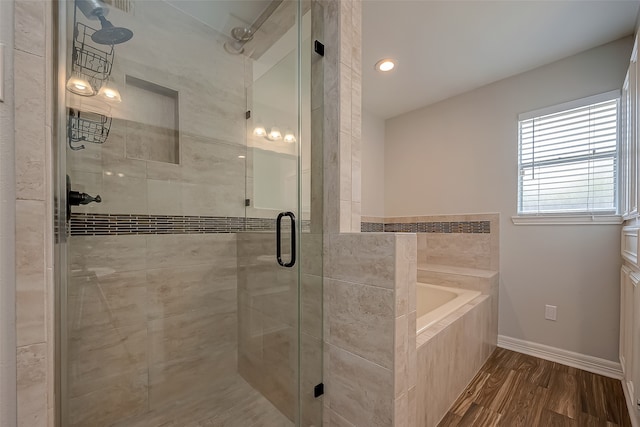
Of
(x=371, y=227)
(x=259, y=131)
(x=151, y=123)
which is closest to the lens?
(x=151, y=123)

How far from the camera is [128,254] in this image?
4.98 ft

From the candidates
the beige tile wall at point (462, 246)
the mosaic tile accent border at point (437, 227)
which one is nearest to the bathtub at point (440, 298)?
the beige tile wall at point (462, 246)

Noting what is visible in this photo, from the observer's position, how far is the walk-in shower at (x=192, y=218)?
131cm

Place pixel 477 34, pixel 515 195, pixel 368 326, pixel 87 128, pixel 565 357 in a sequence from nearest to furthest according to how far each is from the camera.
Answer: pixel 368 326 → pixel 87 128 → pixel 477 34 → pixel 565 357 → pixel 515 195

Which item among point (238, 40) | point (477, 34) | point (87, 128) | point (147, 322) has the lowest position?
point (147, 322)

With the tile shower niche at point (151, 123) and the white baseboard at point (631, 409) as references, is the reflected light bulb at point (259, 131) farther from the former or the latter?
the white baseboard at point (631, 409)

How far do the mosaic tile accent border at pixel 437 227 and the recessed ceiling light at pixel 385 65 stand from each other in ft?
5.02

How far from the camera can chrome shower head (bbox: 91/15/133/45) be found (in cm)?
133

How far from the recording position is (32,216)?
0.64 meters

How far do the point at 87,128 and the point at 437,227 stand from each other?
9.92 ft

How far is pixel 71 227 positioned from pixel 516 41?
9.96 feet

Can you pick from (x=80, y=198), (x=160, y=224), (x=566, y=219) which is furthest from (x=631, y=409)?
(x=80, y=198)

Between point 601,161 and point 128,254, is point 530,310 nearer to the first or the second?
point 601,161

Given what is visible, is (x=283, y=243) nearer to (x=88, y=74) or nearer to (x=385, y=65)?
(x=88, y=74)
